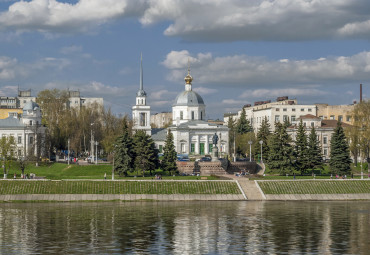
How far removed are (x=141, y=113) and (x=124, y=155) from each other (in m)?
43.0

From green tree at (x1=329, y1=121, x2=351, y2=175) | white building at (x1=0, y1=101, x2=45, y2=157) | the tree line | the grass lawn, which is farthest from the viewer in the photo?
white building at (x1=0, y1=101, x2=45, y2=157)

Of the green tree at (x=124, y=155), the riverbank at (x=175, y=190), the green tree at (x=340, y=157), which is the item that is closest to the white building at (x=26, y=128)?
the green tree at (x=124, y=155)

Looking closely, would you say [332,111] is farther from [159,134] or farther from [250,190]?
[250,190]

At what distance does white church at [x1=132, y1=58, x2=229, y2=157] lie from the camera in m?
128

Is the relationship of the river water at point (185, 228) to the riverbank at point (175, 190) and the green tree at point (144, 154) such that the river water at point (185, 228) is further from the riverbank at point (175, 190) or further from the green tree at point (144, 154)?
the green tree at point (144, 154)

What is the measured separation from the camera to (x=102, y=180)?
3211 inches

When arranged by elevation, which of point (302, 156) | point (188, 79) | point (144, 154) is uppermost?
point (188, 79)

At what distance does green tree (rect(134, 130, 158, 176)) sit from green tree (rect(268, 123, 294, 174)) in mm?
16906

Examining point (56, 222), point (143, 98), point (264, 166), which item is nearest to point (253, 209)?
point (56, 222)

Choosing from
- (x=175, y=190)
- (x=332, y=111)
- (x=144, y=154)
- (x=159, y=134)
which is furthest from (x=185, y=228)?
(x=332, y=111)

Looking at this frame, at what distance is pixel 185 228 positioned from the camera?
5391 cm

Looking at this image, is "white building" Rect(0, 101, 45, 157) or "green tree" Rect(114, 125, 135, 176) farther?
"white building" Rect(0, 101, 45, 157)

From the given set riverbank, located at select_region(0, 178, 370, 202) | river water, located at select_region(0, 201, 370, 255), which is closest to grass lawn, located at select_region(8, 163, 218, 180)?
riverbank, located at select_region(0, 178, 370, 202)

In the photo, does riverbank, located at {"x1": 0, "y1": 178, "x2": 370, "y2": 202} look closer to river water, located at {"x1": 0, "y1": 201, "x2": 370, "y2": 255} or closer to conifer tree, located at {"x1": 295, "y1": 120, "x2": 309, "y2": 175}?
river water, located at {"x1": 0, "y1": 201, "x2": 370, "y2": 255}
